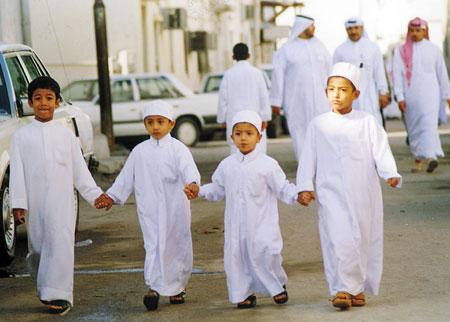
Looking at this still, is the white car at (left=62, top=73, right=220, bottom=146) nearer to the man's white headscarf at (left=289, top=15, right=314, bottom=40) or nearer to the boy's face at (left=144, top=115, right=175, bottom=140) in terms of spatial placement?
the man's white headscarf at (left=289, top=15, right=314, bottom=40)

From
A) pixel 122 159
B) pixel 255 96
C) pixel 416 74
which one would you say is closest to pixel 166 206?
pixel 255 96

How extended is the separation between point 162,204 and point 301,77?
22.9 feet

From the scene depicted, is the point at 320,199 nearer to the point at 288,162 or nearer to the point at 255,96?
the point at 255,96

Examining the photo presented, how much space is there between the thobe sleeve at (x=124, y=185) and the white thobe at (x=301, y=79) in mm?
6684

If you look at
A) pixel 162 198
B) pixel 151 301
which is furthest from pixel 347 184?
pixel 151 301

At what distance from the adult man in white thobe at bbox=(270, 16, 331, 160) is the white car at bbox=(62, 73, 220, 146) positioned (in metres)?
9.90

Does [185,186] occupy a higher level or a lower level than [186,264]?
higher

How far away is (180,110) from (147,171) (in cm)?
1794

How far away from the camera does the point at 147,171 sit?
806cm

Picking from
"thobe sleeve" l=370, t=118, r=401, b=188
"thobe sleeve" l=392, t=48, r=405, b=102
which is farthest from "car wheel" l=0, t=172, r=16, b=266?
"thobe sleeve" l=392, t=48, r=405, b=102

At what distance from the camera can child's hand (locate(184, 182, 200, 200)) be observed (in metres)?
7.74

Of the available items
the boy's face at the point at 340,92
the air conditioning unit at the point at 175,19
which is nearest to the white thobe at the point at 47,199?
the boy's face at the point at 340,92

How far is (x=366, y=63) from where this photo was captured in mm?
15141

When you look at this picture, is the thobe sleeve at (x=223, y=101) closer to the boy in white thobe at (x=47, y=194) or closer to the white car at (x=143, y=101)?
the boy in white thobe at (x=47, y=194)
